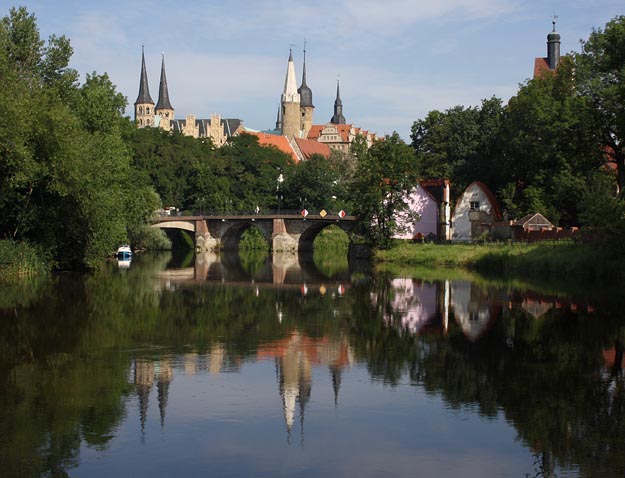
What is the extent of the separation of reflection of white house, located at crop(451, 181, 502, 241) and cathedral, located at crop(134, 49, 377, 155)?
71.7 m

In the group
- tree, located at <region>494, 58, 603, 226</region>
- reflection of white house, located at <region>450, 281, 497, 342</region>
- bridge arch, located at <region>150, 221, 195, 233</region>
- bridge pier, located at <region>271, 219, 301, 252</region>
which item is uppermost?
tree, located at <region>494, 58, 603, 226</region>

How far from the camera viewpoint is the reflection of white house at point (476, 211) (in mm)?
63375

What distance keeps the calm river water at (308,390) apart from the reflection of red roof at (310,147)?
121363mm

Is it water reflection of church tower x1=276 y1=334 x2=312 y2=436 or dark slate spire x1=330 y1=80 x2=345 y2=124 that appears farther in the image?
dark slate spire x1=330 y1=80 x2=345 y2=124

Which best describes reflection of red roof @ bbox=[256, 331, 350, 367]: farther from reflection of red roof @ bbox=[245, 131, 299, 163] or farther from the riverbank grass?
reflection of red roof @ bbox=[245, 131, 299, 163]

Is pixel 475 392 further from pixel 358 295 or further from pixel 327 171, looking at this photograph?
pixel 327 171

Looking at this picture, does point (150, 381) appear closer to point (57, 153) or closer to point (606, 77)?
point (57, 153)

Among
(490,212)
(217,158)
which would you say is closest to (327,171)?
(217,158)

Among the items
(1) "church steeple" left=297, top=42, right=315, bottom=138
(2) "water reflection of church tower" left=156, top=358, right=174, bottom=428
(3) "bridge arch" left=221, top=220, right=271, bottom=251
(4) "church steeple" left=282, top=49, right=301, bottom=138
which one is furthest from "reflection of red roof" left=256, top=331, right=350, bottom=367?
(1) "church steeple" left=297, top=42, right=315, bottom=138

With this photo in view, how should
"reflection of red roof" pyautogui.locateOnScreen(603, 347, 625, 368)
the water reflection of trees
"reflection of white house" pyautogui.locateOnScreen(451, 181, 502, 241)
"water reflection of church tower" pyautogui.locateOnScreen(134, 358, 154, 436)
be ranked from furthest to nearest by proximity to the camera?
"reflection of white house" pyautogui.locateOnScreen(451, 181, 502, 241) < "reflection of red roof" pyautogui.locateOnScreen(603, 347, 625, 368) < "water reflection of church tower" pyautogui.locateOnScreen(134, 358, 154, 436) < the water reflection of trees

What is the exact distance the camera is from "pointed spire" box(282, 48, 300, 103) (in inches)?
5776

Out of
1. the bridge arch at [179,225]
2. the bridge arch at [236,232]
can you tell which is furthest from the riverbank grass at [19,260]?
the bridge arch at [236,232]

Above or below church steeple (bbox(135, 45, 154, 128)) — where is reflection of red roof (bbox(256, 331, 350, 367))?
below

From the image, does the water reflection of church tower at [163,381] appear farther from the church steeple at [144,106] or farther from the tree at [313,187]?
Answer: the church steeple at [144,106]
